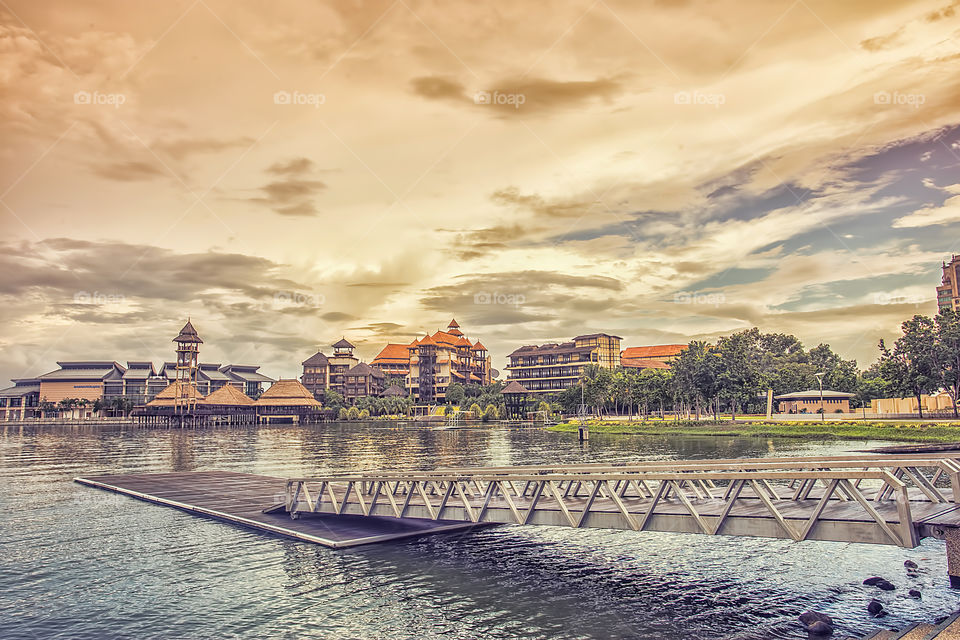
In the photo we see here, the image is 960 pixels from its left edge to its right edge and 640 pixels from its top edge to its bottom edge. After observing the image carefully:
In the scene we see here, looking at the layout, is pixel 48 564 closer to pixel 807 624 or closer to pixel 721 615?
pixel 721 615

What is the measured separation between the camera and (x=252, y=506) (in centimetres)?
3133

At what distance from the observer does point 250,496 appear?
34.6 m

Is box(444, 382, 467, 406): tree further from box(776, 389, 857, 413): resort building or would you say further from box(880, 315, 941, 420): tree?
box(880, 315, 941, 420): tree

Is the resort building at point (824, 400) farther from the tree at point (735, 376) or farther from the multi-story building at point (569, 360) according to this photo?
the multi-story building at point (569, 360)

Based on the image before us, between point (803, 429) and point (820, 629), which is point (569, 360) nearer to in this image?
point (803, 429)

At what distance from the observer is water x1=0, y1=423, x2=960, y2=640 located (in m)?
16.2

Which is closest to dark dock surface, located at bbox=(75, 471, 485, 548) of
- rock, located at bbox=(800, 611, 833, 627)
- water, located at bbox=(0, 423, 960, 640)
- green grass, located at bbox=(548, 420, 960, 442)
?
water, located at bbox=(0, 423, 960, 640)

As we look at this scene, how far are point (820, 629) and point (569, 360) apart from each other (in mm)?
178041

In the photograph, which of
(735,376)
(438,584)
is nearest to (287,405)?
(735,376)

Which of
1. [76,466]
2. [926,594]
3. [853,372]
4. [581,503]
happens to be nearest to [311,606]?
[581,503]

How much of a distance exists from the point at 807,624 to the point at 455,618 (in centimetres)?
872

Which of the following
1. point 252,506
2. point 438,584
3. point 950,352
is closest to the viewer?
point 438,584

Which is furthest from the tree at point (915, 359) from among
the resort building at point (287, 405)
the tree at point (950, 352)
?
the resort building at point (287, 405)

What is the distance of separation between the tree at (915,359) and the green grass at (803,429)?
7.78 metres
